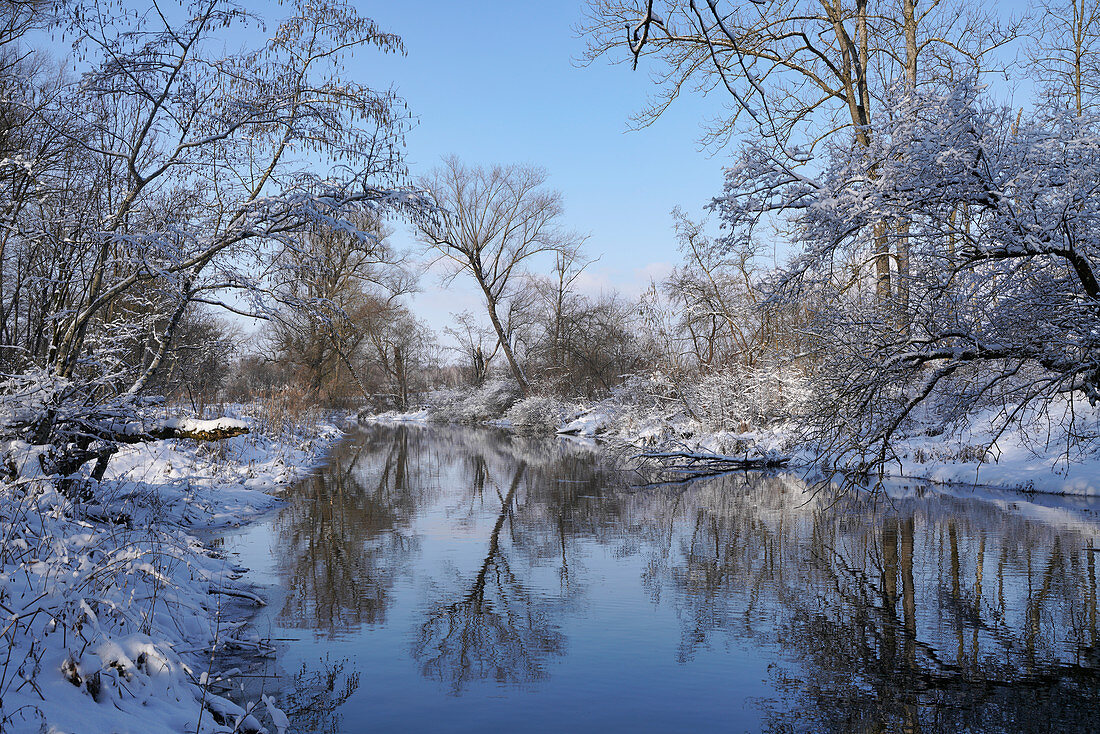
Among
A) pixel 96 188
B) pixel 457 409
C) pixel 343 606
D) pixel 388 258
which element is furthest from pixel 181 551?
pixel 457 409

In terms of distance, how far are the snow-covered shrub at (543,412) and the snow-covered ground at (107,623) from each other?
89.8 feet

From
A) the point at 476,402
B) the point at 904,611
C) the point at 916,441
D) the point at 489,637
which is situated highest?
the point at 476,402

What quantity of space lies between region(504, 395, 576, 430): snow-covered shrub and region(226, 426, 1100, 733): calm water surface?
22773mm

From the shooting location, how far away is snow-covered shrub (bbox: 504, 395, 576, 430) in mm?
35500

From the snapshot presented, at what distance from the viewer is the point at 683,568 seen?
27.6ft

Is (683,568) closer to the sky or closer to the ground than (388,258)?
closer to the ground

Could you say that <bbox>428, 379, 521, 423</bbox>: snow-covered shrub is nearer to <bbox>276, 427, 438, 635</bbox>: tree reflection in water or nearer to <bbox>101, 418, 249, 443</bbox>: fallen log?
<bbox>276, 427, 438, 635</bbox>: tree reflection in water

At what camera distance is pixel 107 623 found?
4582mm

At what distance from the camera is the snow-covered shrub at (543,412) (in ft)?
116

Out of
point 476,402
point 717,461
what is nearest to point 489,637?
point 717,461

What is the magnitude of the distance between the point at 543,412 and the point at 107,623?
3164 cm

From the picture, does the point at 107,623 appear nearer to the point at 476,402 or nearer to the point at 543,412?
the point at 543,412

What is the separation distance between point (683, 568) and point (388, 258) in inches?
1007

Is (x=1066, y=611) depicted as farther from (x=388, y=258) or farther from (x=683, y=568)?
(x=388, y=258)
